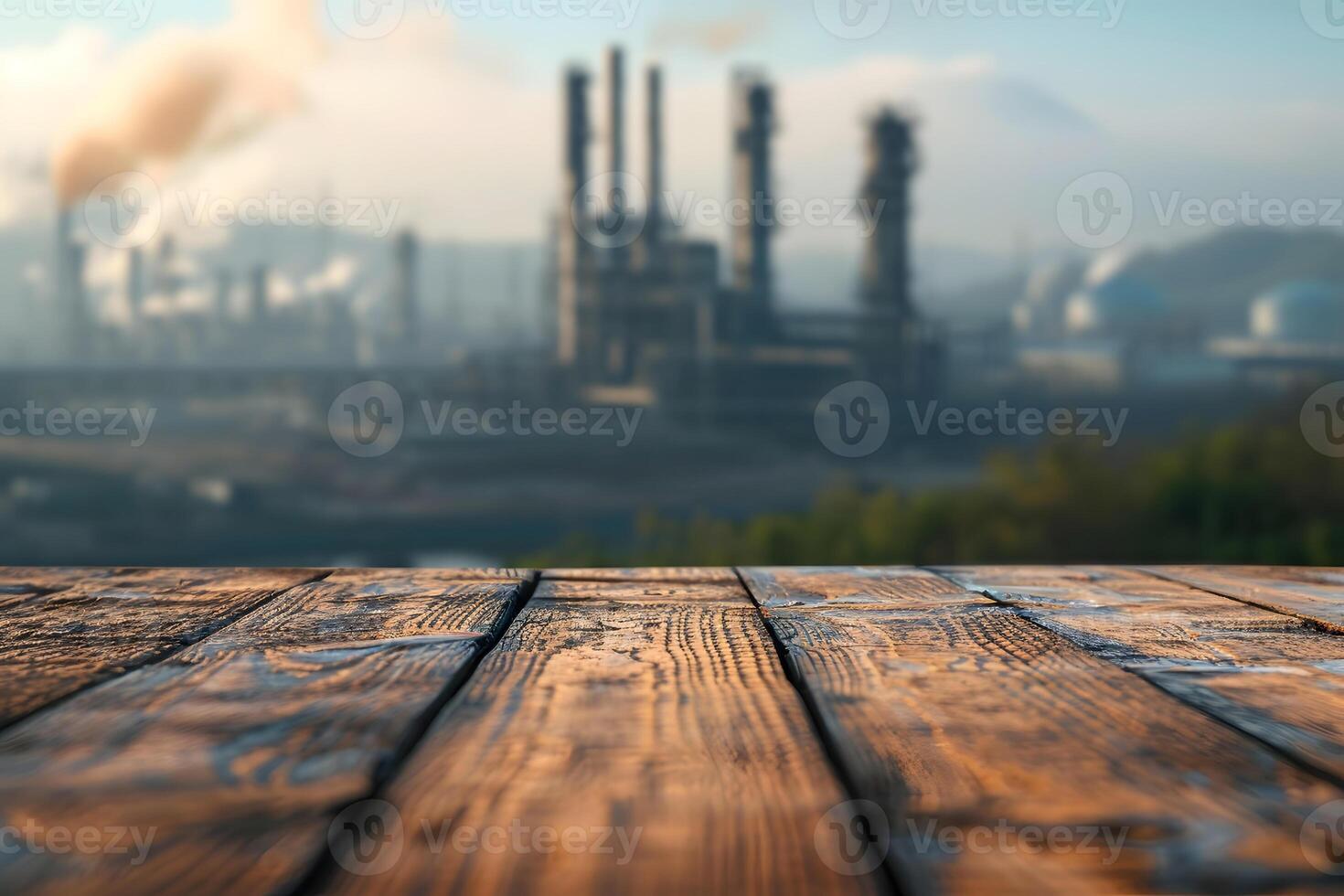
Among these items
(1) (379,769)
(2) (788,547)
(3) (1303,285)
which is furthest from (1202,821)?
(3) (1303,285)

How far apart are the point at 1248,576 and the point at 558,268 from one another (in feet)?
83.2

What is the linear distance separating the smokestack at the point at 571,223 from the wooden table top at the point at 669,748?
81.4 feet

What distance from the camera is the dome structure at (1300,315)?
32.3 m

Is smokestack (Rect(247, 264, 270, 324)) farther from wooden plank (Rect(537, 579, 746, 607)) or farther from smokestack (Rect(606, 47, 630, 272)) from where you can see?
wooden plank (Rect(537, 579, 746, 607))

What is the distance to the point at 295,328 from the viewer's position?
3766cm

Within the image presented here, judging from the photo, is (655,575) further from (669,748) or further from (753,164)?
(753,164)

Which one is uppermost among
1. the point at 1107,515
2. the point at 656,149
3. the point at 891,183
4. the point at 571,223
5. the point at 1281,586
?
the point at 656,149

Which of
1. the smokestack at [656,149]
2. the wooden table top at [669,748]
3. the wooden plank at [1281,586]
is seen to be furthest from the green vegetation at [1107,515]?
the wooden table top at [669,748]

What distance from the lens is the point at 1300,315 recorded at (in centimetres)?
3294

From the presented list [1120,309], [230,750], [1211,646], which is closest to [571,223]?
[1120,309]

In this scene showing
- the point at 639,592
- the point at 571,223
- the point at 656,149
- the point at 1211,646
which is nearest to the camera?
the point at 1211,646

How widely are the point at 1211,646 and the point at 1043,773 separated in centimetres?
51

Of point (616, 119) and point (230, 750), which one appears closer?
point (230, 750)

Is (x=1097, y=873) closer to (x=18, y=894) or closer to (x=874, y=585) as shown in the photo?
(x=18, y=894)
